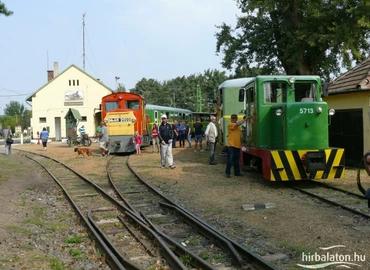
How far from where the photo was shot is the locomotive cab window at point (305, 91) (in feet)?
37.6

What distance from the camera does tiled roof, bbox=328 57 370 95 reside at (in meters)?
13.4

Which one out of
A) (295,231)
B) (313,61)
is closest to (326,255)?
(295,231)

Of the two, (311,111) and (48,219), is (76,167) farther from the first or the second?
(311,111)

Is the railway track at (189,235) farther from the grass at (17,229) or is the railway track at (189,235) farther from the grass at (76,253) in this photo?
the grass at (17,229)

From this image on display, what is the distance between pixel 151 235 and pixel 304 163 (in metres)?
5.19

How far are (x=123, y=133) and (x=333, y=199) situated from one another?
15.1 metres

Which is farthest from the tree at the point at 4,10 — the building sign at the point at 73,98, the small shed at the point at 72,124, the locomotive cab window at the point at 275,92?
the building sign at the point at 73,98

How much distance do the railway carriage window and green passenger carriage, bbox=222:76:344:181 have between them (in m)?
13.8

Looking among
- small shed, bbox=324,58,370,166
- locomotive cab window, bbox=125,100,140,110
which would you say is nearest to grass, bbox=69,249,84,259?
small shed, bbox=324,58,370,166

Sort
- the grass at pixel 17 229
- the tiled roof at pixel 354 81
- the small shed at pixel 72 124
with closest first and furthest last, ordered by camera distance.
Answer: the grass at pixel 17 229 < the tiled roof at pixel 354 81 < the small shed at pixel 72 124

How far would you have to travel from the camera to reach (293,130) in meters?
10.6

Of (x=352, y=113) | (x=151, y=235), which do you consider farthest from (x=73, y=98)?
(x=151, y=235)

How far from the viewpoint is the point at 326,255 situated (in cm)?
560

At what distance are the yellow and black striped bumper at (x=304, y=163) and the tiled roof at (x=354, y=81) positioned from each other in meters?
3.65
